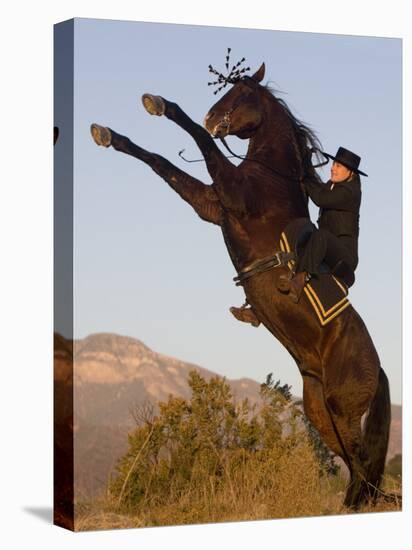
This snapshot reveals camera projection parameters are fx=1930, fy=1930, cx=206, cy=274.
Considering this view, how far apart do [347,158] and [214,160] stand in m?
1.19

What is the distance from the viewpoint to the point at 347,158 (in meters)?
14.9

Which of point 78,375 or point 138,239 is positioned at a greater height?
point 138,239

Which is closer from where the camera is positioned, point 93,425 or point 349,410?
point 93,425

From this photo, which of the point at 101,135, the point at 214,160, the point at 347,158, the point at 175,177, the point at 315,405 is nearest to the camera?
the point at 101,135

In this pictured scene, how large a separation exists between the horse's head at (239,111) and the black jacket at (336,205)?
2.14ft

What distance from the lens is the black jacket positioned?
1472 centimetres

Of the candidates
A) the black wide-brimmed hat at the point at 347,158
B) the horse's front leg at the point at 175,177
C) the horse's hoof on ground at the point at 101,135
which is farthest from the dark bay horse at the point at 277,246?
the horse's hoof on ground at the point at 101,135

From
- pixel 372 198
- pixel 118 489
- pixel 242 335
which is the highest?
pixel 372 198

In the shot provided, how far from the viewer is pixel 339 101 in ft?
49.4

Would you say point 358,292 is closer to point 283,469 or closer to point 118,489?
point 283,469

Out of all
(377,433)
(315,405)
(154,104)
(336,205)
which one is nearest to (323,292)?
(336,205)

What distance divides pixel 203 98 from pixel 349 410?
264 centimetres

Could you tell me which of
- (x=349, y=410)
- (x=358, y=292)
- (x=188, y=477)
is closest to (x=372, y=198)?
(x=358, y=292)

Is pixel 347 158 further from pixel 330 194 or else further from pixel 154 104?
pixel 154 104
